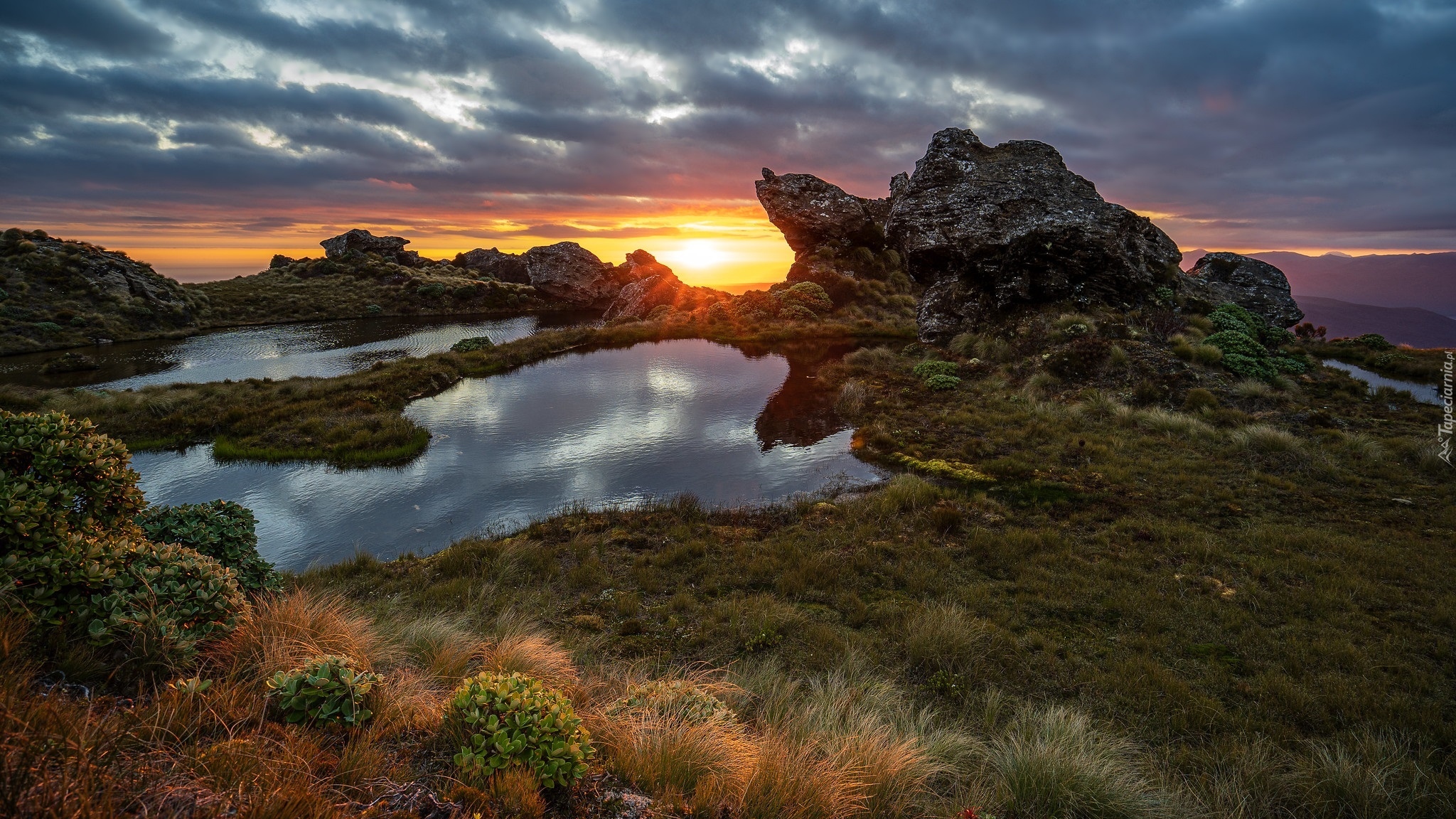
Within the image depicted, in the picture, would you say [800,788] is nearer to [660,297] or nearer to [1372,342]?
[1372,342]

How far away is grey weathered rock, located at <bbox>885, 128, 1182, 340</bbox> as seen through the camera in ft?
85.5

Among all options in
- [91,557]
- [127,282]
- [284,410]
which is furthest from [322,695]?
[127,282]

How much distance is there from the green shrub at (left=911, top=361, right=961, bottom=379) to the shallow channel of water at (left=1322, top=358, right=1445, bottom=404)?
14026 millimetres

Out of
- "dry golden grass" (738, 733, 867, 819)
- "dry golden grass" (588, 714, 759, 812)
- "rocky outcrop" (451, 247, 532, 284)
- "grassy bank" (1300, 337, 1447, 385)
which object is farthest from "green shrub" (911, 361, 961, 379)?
"rocky outcrop" (451, 247, 532, 284)

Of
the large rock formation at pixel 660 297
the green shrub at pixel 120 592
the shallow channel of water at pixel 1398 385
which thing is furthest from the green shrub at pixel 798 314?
the green shrub at pixel 120 592

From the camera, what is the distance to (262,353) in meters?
37.1

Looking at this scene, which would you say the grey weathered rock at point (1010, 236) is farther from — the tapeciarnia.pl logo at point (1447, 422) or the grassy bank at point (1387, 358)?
the tapeciarnia.pl logo at point (1447, 422)

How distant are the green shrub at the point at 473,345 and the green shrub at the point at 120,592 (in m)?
30.6

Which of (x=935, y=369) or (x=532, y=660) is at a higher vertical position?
(x=935, y=369)

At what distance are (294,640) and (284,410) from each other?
19.1m

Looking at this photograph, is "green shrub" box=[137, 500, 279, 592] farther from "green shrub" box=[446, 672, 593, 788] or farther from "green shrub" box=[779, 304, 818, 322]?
"green shrub" box=[779, 304, 818, 322]

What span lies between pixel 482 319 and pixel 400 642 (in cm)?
6097

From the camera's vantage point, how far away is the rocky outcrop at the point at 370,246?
9906 centimetres

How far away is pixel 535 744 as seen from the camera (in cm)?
390
